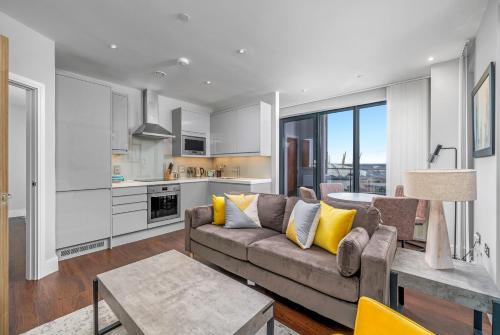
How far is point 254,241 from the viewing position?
2.30 metres

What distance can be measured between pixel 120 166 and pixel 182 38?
2.68 m

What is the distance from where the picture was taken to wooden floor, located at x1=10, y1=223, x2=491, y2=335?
1.75 metres

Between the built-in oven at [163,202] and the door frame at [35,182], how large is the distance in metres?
1.48

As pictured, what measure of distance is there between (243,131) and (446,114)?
3216 millimetres

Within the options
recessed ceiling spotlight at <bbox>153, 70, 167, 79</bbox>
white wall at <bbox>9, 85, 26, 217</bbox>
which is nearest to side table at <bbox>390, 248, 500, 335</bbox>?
recessed ceiling spotlight at <bbox>153, 70, 167, 79</bbox>

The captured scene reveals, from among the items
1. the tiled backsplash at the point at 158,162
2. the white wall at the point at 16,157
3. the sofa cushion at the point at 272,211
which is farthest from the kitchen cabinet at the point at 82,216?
the white wall at the point at 16,157

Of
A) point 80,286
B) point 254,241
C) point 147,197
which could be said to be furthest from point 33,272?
point 254,241

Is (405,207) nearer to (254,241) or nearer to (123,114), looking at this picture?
(254,241)

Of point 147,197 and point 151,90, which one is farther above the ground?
point 151,90

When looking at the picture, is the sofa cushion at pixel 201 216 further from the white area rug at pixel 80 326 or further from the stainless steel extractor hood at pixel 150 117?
the stainless steel extractor hood at pixel 150 117

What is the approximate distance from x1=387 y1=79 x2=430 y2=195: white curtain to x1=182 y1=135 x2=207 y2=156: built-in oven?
145 inches

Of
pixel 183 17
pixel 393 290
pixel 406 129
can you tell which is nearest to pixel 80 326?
pixel 393 290

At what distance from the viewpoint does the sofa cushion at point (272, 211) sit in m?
2.72

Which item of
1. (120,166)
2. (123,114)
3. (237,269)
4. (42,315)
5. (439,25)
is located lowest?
(42,315)
